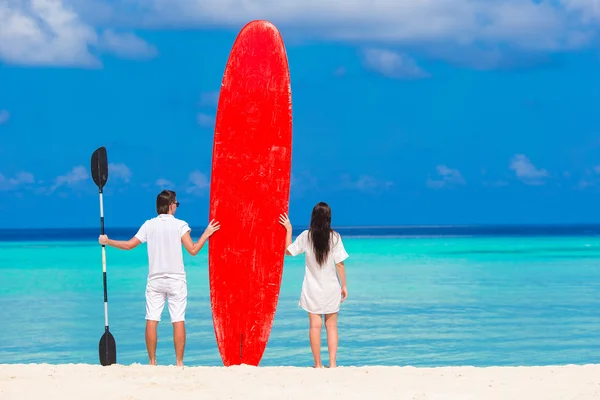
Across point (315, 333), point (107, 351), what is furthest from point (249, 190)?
point (107, 351)

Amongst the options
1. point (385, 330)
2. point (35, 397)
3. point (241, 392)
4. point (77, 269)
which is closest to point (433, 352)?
point (385, 330)

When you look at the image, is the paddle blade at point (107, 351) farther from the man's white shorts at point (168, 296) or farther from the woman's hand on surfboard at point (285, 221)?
the woman's hand on surfboard at point (285, 221)

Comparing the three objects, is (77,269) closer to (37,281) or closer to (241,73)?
(37,281)

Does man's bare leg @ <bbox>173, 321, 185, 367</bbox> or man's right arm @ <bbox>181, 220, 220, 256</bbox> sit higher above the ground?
man's right arm @ <bbox>181, 220, 220, 256</bbox>

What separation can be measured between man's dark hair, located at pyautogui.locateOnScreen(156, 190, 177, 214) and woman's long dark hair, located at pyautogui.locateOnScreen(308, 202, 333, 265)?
35.5 inches

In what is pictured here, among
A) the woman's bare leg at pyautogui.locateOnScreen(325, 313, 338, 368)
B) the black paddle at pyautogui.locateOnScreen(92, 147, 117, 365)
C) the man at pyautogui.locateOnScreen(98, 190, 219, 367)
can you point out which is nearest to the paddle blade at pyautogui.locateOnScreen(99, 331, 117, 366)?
the black paddle at pyautogui.locateOnScreen(92, 147, 117, 365)

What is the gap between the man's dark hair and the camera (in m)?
5.41

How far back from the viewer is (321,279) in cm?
552

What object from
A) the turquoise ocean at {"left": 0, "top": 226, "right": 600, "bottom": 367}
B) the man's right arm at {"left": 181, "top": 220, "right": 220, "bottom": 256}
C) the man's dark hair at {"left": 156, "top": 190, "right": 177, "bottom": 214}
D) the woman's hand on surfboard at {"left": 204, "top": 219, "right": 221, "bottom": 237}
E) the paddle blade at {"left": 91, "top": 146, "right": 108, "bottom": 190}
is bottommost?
the turquoise ocean at {"left": 0, "top": 226, "right": 600, "bottom": 367}

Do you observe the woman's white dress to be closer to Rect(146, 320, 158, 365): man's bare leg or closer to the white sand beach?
the white sand beach

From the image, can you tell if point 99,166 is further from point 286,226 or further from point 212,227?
point 286,226

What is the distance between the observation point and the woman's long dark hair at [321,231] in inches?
211

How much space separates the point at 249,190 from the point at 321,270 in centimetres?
99

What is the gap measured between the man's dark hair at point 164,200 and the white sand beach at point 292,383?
101 cm
